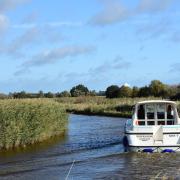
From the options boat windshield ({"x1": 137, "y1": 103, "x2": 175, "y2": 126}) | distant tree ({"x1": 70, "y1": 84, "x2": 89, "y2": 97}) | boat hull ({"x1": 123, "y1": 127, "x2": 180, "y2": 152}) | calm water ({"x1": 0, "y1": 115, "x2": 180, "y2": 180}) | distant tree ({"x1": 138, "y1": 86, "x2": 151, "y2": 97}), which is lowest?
calm water ({"x1": 0, "y1": 115, "x2": 180, "y2": 180})

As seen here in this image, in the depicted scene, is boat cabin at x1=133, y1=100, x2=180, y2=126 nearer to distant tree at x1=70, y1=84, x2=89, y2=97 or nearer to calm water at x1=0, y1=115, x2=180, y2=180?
calm water at x1=0, y1=115, x2=180, y2=180

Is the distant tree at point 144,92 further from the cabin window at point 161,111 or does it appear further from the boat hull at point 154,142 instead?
the boat hull at point 154,142

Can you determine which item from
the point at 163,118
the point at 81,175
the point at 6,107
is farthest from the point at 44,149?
the point at 81,175

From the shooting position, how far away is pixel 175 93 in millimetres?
81188

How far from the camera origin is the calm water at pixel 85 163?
17.5 metres

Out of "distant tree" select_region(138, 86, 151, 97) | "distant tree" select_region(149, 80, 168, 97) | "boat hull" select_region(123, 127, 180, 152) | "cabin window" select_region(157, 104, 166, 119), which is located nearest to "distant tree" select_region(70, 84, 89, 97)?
"distant tree" select_region(138, 86, 151, 97)

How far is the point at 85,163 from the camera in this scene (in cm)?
2061

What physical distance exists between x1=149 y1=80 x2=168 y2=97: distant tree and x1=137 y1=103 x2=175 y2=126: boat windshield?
5843 cm

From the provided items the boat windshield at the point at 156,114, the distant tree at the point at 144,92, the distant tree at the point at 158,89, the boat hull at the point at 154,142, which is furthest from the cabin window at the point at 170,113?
the distant tree at the point at 144,92

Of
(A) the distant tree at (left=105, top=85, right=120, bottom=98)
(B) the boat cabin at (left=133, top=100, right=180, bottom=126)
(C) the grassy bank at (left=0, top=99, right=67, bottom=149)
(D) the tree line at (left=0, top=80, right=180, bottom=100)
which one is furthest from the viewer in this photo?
(A) the distant tree at (left=105, top=85, right=120, bottom=98)

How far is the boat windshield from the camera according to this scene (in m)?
26.4

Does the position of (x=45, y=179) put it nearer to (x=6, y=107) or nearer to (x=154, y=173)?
(x=154, y=173)

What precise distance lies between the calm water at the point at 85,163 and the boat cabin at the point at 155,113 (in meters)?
1.87

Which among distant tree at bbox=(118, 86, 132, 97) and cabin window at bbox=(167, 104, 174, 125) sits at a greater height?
distant tree at bbox=(118, 86, 132, 97)
